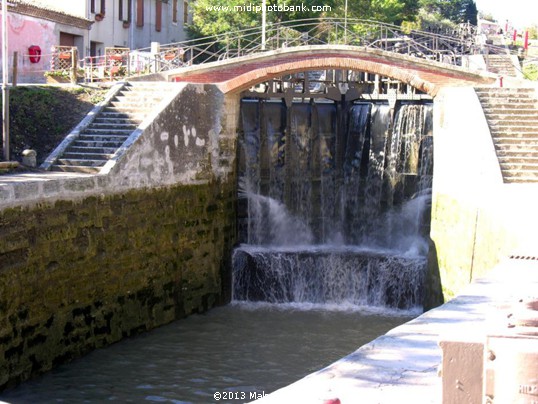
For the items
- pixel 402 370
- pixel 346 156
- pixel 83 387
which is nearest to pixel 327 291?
pixel 346 156

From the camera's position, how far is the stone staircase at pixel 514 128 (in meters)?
17.4

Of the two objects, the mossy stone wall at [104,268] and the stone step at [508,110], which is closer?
the mossy stone wall at [104,268]

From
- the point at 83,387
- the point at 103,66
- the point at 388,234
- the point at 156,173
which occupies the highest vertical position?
the point at 103,66

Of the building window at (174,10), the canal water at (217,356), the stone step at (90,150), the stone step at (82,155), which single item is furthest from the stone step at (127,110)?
the building window at (174,10)

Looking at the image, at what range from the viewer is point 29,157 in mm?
17891

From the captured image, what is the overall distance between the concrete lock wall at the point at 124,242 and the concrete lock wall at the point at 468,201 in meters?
4.94

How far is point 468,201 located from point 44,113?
9.36 m

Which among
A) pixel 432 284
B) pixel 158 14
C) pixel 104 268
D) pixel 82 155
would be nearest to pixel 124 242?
pixel 104 268

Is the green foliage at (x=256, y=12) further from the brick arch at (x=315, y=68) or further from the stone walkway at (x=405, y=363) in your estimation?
the stone walkway at (x=405, y=363)

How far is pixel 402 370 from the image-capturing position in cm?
829

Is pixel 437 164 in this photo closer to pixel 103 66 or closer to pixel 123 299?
pixel 123 299

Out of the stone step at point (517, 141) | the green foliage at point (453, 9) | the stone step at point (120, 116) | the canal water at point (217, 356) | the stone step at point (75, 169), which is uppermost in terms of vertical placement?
the green foliage at point (453, 9)

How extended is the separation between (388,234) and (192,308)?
18.8ft

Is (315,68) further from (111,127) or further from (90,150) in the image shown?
(90,150)
